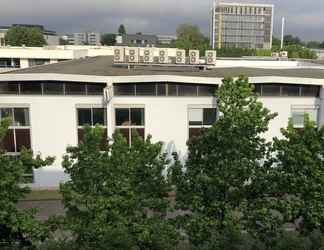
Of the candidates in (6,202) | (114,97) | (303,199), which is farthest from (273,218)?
(114,97)

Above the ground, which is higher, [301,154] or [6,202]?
[301,154]

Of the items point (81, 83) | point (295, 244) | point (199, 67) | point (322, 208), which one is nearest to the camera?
point (295, 244)

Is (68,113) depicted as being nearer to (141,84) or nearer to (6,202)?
(141,84)

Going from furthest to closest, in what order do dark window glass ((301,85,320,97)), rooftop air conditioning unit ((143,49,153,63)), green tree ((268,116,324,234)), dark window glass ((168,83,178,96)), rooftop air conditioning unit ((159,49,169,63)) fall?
1. rooftop air conditioning unit ((143,49,153,63))
2. rooftop air conditioning unit ((159,49,169,63))
3. dark window glass ((301,85,320,97))
4. dark window glass ((168,83,178,96))
5. green tree ((268,116,324,234))

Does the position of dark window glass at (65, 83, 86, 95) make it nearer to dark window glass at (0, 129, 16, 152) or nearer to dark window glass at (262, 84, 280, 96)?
dark window glass at (0, 129, 16, 152)

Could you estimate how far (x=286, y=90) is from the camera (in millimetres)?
26984

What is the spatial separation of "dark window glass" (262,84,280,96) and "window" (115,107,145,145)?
893 cm

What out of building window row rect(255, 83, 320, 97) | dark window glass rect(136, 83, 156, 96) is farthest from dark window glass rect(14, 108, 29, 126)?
building window row rect(255, 83, 320, 97)

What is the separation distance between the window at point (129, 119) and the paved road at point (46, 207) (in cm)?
660

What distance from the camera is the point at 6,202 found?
12.6 m

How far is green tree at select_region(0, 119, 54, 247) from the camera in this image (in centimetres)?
1256

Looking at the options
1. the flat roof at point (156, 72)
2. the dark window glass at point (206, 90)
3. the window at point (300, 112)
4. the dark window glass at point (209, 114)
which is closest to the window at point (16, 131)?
the flat roof at point (156, 72)

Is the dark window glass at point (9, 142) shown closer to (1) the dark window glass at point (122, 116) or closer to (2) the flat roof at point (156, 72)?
(2) the flat roof at point (156, 72)

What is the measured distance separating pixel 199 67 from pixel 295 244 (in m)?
23.1
